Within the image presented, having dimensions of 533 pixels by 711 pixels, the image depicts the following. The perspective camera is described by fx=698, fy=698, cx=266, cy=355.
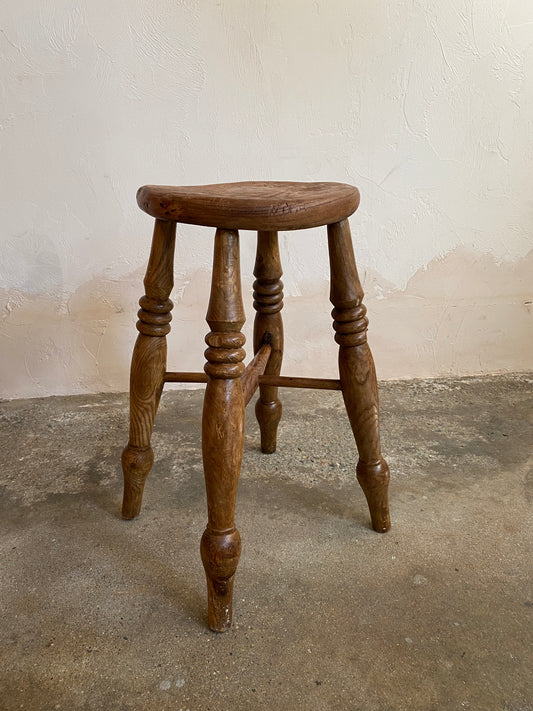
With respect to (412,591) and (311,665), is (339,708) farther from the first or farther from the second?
(412,591)

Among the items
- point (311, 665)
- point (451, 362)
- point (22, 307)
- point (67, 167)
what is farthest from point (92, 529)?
point (451, 362)

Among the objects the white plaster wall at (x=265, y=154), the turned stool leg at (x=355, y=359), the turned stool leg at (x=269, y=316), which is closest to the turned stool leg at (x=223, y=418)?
the turned stool leg at (x=355, y=359)

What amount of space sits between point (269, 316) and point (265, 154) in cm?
66

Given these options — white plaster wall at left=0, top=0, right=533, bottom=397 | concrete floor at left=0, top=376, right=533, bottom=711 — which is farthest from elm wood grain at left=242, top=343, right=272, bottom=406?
white plaster wall at left=0, top=0, right=533, bottom=397

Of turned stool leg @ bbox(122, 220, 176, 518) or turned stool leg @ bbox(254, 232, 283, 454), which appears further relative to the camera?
turned stool leg @ bbox(254, 232, 283, 454)

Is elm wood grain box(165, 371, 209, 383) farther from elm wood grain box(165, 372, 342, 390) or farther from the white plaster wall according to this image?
the white plaster wall

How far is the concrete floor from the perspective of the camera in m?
1.09

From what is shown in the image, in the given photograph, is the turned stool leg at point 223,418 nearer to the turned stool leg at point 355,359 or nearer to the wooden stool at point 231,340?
the wooden stool at point 231,340

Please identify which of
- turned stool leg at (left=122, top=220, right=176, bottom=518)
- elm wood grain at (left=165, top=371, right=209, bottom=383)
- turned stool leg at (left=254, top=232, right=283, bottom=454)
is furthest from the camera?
turned stool leg at (left=254, top=232, right=283, bottom=454)

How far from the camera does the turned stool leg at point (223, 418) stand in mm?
1122

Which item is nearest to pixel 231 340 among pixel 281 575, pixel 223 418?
pixel 223 418

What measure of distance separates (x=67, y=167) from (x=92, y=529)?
1060 mm

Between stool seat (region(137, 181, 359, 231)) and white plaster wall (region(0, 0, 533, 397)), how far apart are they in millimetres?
866

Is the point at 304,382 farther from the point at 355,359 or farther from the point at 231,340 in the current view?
the point at 231,340
